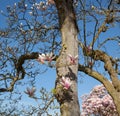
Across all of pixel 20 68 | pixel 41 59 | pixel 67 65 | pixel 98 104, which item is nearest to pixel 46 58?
pixel 41 59

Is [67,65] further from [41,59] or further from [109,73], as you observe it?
[109,73]

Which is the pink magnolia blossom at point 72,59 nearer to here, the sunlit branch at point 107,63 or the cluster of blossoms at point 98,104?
the sunlit branch at point 107,63

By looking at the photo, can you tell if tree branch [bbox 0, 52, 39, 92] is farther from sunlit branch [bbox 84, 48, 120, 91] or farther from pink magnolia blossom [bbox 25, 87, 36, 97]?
pink magnolia blossom [bbox 25, 87, 36, 97]

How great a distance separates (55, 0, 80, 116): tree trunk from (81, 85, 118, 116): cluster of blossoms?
767 centimetres

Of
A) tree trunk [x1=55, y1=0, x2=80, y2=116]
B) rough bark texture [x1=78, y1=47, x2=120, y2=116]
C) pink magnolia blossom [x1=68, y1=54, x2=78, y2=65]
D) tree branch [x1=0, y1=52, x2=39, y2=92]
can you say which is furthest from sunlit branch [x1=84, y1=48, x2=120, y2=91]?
pink magnolia blossom [x1=68, y1=54, x2=78, y2=65]

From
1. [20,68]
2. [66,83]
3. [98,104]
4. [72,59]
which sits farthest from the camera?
[98,104]

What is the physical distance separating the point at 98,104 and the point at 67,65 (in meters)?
9.36

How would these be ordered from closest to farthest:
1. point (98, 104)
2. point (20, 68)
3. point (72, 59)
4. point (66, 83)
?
point (66, 83)
point (72, 59)
point (20, 68)
point (98, 104)

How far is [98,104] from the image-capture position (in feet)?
43.0

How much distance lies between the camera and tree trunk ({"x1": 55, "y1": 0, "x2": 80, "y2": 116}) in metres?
3.83

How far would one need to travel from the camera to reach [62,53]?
13.7 feet

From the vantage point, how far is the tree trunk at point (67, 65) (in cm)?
383

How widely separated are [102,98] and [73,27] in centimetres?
937

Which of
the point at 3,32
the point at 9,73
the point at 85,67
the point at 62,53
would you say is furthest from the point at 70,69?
the point at 3,32
